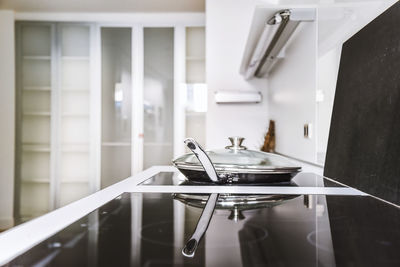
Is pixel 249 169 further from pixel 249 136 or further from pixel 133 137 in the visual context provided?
pixel 133 137

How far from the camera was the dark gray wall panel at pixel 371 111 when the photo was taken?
0.57 meters

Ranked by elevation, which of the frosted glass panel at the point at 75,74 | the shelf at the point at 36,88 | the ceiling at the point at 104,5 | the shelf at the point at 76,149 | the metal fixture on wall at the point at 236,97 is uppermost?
the ceiling at the point at 104,5

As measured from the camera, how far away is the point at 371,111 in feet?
2.21

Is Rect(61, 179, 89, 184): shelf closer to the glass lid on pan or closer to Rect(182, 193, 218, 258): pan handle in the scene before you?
the glass lid on pan

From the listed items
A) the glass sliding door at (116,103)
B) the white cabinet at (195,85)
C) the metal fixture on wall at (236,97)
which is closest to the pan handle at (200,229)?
the metal fixture on wall at (236,97)

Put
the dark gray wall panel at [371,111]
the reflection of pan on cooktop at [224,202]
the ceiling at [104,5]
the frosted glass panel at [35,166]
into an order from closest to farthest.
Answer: the reflection of pan on cooktop at [224,202], the dark gray wall panel at [371,111], the ceiling at [104,5], the frosted glass panel at [35,166]

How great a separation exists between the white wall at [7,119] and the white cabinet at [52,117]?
7cm

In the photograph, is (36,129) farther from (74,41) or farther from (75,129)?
(74,41)

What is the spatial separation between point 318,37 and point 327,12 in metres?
0.13

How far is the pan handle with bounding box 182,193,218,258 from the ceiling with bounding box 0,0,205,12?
2681 mm

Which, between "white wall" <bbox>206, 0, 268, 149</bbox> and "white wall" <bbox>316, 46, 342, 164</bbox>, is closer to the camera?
"white wall" <bbox>316, 46, 342, 164</bbox>

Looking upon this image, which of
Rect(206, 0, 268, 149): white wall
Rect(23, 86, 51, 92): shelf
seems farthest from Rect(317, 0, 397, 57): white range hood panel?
Rect(23, 86, 51, 92): shelf

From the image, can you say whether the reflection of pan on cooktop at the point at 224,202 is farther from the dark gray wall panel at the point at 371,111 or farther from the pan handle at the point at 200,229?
the dark gray wall panel at the point at 371,111

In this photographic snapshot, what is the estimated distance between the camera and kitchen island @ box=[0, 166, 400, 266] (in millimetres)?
242
